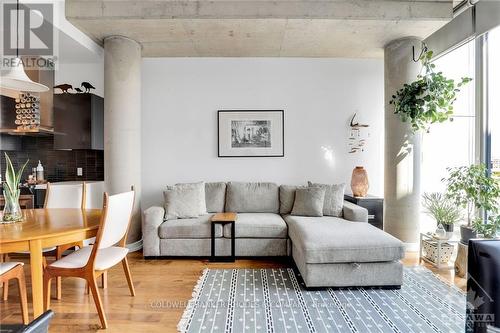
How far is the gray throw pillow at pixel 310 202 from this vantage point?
3.61 meters

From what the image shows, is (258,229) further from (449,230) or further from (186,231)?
(449,230)

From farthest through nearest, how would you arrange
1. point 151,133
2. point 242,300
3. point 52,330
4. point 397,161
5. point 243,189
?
point 151,133, point 243,189, point 397,161, point 242,300, point 52,330

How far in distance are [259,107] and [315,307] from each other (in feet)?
9.51

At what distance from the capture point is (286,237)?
10.9ft

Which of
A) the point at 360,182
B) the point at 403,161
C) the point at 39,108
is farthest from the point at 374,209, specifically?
the point at 39,108

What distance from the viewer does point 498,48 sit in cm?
310

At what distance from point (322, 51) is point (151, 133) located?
2.80 metres

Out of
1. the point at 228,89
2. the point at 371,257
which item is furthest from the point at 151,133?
the point at 371,257

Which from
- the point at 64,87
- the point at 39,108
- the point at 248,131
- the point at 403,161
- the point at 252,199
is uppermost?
the point at 64,87

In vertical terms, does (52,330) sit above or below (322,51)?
below

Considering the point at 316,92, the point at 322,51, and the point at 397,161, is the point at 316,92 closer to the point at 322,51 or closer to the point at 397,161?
the point at 322,51

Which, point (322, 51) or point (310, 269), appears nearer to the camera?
point (310, 269)

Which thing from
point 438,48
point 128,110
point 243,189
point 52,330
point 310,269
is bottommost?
point 52,330

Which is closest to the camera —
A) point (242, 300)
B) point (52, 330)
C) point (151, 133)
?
point (52, 330)
